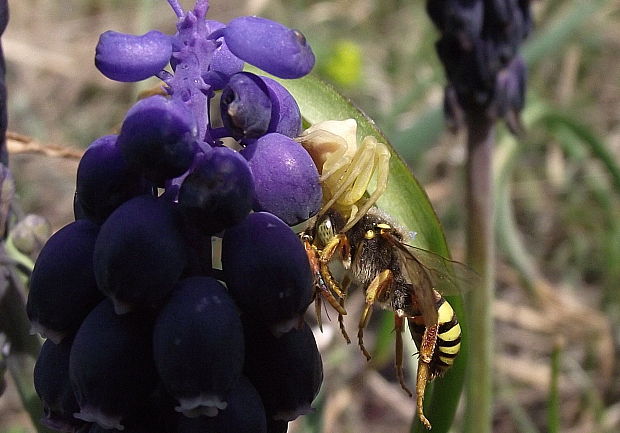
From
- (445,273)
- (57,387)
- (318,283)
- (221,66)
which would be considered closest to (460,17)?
(445,273)

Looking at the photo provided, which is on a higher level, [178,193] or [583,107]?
[178,193]

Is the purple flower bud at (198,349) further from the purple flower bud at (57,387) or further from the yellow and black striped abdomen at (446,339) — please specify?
the yellow and black striped abdomen at (446,339)

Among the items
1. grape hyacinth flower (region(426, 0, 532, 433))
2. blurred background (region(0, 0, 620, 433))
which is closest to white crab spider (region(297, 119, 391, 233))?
blurred background (region(0, 0, 620, 433))

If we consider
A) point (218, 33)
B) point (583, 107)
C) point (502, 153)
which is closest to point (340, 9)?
point (583, 107)

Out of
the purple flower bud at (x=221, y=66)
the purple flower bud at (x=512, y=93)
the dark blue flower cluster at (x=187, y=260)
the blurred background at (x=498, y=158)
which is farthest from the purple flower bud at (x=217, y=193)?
the purple flower bud at (x=512, y=93)

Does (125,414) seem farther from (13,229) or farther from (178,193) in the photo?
(13,229)

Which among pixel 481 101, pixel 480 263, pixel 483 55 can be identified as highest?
pixel 483 55

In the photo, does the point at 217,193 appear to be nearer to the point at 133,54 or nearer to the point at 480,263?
the point at 133,54
